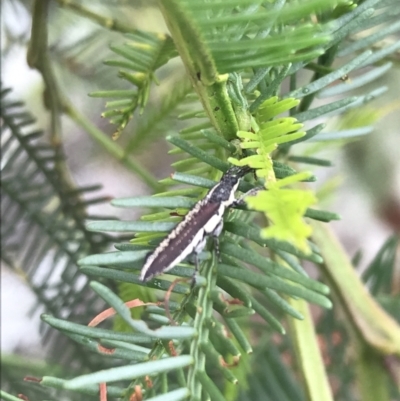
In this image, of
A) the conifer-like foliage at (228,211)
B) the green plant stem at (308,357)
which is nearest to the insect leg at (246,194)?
the conifer-like foliage at (228,211)

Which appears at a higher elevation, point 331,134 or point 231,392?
point 331,134

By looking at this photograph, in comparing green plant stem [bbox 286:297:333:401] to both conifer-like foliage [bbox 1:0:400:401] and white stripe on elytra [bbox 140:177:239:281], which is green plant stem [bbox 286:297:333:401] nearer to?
conifer-like foliage [bbox 1:0:400:401]

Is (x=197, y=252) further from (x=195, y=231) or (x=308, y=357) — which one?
(x=308, y=357)

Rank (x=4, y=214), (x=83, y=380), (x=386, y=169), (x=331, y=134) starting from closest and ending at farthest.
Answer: (x=83, y=380) < (x=331, y=134) < (x=4, y=214) < (x=386, y=169)

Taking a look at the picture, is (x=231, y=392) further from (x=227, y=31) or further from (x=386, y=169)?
(x=386, y=169)

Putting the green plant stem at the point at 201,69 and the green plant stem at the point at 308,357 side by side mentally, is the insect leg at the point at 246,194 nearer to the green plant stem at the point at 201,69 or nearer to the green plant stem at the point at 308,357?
the green plant stem at the point at 201,69

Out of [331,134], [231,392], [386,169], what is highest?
[386,169]

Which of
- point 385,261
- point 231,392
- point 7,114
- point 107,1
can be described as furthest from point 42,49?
point 385,261

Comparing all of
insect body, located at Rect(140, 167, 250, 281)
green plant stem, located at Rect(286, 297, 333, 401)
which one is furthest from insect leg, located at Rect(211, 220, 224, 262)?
green plant stem, located at Rect(286, 297, 333, 401)
